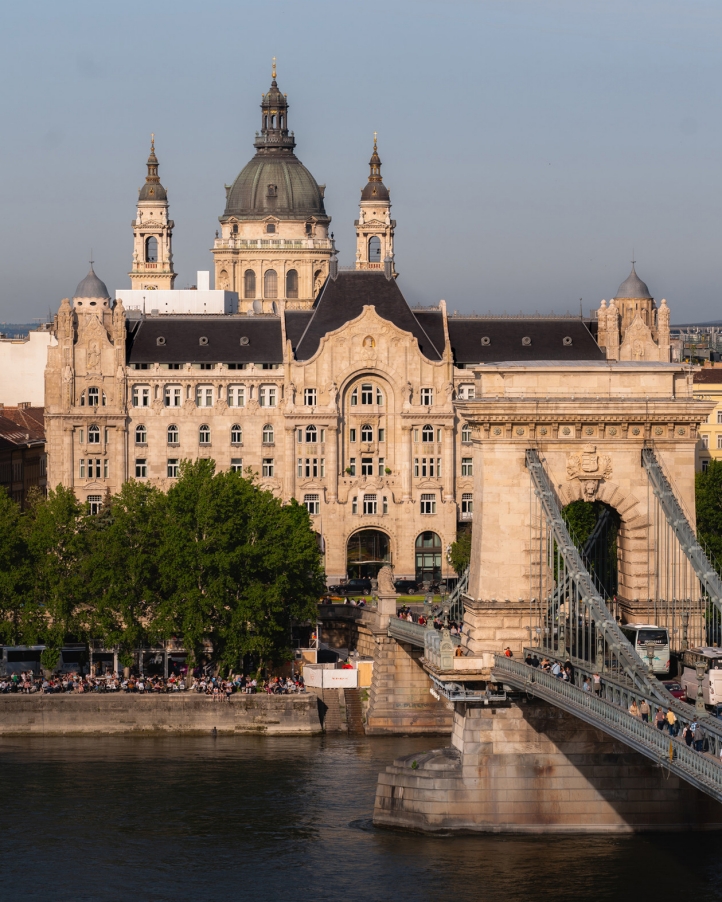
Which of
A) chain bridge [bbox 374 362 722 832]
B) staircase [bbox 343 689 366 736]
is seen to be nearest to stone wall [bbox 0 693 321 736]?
staircase [bbox 343 689 366 736]

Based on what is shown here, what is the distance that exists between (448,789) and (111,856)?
11.3m

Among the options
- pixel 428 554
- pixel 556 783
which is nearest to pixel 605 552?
pixel 556 783

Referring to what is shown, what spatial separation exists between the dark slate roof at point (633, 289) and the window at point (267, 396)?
23.7 meters

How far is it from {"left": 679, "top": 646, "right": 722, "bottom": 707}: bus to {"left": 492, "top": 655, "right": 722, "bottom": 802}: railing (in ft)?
8.96

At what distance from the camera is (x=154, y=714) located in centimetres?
11075

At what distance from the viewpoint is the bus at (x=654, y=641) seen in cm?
7988

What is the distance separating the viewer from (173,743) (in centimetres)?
10788

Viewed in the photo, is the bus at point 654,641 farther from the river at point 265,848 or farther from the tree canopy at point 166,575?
the tree canopy at point 166,575

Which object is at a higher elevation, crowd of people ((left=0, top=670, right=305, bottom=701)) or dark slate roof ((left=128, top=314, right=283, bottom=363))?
dark slate roof ((left=128, top=314, right=283, bottom=363))

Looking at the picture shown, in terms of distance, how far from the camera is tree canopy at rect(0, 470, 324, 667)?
381ft

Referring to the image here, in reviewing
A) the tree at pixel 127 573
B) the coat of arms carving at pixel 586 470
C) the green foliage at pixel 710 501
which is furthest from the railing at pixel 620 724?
the green foliage at pixel 710 501

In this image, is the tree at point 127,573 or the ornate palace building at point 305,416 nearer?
the tree at point 127,573

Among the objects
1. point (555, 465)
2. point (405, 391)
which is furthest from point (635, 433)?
point (405, 391)

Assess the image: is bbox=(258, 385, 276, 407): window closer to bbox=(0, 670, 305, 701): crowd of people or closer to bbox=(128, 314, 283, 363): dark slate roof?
bbox=(128, 314, 283, 363): dark slate roof
